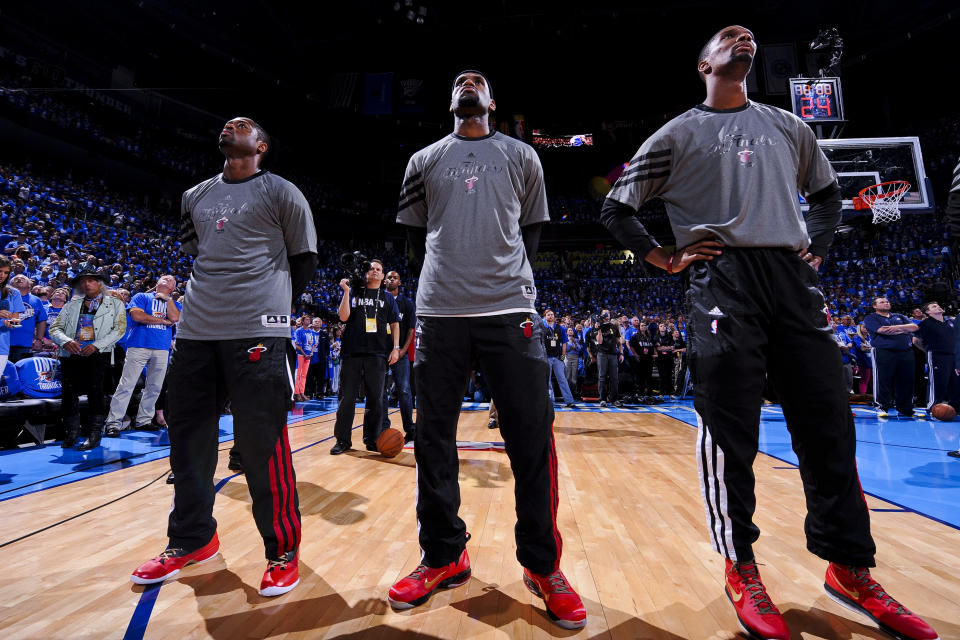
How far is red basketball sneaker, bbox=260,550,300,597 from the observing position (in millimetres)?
1681

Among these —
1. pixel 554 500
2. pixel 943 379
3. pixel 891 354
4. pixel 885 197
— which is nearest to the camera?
pixel 554 500

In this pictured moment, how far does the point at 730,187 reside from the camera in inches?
63.7

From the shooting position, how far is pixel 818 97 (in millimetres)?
8859

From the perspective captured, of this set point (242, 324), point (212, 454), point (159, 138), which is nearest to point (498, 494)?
point (212, 454)

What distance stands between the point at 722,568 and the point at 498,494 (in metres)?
1.48

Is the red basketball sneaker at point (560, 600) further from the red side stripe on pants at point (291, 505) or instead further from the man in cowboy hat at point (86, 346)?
the man in cowboy hat at point (86, 346)

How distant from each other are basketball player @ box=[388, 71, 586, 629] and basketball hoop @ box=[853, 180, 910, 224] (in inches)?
343

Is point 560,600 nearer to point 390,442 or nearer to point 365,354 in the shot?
point 390,442

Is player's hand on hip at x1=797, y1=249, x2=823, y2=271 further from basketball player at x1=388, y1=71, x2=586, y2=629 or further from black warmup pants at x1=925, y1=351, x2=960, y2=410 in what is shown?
black warmup pants at x1=925, y1=351, x2=960, y2=410

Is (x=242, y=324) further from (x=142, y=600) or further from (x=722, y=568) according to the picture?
(x=722, y=568)

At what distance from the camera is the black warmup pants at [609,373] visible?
31.4 feet

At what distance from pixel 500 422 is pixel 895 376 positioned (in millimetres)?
8295

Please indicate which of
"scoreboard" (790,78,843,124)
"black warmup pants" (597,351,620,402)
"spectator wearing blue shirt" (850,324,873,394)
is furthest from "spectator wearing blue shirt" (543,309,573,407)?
"spectator wearing blue shirt" (850,324,873,394)

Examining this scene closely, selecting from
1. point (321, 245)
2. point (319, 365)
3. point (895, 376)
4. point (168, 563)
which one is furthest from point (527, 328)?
point (321, 245)
